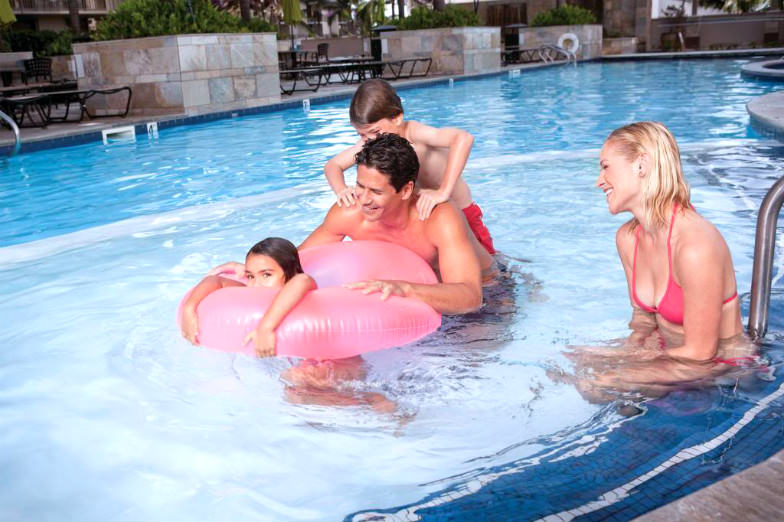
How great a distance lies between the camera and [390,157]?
2918 mm

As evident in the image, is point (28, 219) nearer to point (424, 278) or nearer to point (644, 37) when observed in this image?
point (424, 278)

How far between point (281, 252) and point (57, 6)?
40183 mm

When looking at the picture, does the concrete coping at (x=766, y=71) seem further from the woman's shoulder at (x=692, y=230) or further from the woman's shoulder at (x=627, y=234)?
the woman's shoulder at (x=692, y=230)

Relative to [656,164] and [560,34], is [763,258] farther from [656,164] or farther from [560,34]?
[560,34]

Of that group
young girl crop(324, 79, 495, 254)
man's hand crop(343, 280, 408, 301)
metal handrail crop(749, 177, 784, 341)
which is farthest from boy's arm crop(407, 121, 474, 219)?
metal handrail crop(749, 177, 784, 341)

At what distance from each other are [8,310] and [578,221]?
4.07 meters

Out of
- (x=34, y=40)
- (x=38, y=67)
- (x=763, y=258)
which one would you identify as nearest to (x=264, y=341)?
(x=763, y=258)

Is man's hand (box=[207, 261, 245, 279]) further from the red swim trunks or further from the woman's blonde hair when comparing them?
the woman's blonde hair

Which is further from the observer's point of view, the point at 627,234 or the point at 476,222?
the point at 476,222

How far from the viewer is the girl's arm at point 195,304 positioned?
2840 millimetres

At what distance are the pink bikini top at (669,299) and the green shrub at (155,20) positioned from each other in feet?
39.7

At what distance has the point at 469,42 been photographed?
21.3 meters

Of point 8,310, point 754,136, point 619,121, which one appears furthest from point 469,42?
point 8,310

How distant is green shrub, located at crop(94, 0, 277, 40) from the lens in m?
13.1
